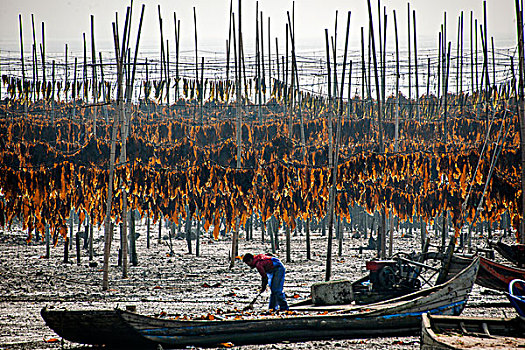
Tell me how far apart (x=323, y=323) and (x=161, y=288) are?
349 inches

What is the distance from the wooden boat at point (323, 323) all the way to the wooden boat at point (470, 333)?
1774 millimetres

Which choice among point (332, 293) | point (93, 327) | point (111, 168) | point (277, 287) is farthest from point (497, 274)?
point (111, 168)

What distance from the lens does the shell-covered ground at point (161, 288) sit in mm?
10875

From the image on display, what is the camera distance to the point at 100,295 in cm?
1634

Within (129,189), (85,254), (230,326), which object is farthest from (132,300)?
(85,254)

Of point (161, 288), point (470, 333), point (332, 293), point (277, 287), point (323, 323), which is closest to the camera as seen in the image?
point (470, 333)

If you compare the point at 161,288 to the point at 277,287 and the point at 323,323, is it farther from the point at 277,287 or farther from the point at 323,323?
the point at 323,323

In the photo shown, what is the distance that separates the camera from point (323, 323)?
399 inches

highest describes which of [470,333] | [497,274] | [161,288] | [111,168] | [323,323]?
[111,168]

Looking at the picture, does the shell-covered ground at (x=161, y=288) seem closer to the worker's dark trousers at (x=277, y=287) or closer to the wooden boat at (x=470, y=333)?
the worker's dark trousers at (x=277, y=287)

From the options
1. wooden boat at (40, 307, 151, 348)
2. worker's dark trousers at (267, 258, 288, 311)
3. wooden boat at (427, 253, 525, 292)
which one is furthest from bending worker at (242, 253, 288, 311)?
wooden boat at (427, 253, 525, 292)

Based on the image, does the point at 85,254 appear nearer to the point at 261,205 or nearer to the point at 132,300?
the point at 261,205

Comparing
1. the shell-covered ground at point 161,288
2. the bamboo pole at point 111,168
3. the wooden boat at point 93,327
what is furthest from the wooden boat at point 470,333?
the bamboo pole at point 111,168

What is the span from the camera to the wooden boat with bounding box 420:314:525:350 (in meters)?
7.61
